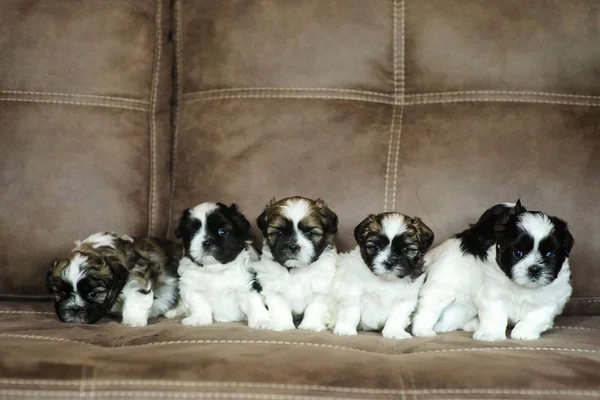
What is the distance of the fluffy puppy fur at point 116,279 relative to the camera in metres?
3.49

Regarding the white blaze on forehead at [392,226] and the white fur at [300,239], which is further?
the white fur at [300,239]

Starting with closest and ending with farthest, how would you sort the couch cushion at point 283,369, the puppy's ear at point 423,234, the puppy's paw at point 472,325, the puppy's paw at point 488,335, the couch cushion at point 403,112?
the couch cushion at point 283,369 → the puppy's paw at point 488,335 → the puppy's ear at point 423,234 → the puppy's paw at point 472,325 → the couch cushion at point 403,112

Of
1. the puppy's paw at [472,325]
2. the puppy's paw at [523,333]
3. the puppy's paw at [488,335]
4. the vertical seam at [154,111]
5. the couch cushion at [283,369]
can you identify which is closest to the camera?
the couch cushion at [283,369]

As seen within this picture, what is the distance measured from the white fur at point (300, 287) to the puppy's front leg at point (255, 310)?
0.11 feet

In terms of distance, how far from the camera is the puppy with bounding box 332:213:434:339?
3.47 m

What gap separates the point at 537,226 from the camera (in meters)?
3.31

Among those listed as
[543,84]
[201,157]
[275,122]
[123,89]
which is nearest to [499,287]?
[543,84]

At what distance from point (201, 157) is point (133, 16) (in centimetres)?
90

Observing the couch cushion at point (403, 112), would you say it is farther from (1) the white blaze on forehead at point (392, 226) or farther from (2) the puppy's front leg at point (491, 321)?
(2) the puppy's front leg at point (491, 321)

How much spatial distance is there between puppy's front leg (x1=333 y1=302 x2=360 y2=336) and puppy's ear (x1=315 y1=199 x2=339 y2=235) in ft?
1.25

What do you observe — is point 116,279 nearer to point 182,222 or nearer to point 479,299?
point 182,222

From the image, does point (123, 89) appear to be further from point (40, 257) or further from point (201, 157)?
point (40, 257)

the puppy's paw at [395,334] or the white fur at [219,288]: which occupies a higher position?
the white fur at [219,288]

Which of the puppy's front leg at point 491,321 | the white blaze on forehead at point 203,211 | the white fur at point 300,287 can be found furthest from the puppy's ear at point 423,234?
the white blaze on forehead at point 203,211
